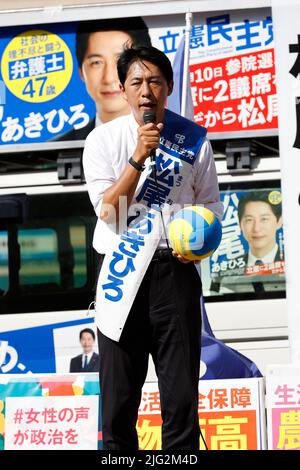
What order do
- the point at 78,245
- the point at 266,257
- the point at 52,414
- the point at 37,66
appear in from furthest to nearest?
1. the point at 78,245
2. the point at 266,257
3. the point at 37,66
4. the point at 52,414

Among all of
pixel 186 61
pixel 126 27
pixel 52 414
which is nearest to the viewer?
pixel 52 414

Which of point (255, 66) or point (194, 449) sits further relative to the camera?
point (255, 66)

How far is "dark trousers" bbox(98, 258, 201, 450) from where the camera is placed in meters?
3.24

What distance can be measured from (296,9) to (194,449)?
2316 mm

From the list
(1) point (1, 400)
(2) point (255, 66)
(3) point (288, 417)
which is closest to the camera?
(3) point (288, 417)

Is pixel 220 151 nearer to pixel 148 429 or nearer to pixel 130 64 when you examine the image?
pixel 148 429

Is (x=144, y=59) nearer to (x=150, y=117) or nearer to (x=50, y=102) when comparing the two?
(x=150, y=117)

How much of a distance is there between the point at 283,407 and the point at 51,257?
2.40 meters

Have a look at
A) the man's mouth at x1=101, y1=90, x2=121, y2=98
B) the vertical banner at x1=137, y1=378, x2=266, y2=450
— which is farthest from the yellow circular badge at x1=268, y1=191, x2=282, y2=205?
the vertical banner at x1=137, y1=378, x2=266, y2=450

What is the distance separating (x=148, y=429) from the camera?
447 centimetres

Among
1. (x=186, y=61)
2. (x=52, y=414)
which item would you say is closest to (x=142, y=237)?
(x=52, y=414)

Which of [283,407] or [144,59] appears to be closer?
[144,59]

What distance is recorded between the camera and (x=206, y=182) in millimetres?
3453

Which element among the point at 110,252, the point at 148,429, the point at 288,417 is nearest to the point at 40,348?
the point at 148,429
